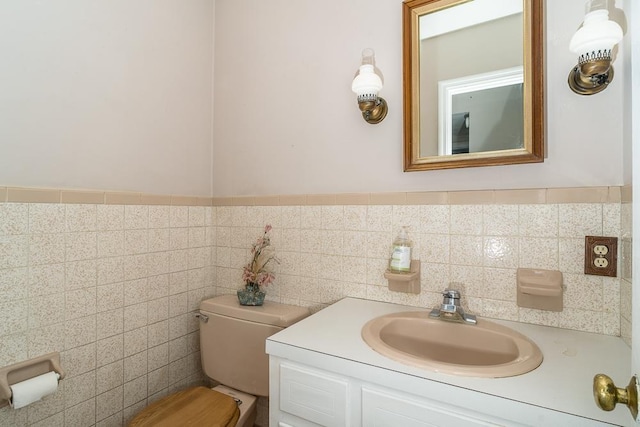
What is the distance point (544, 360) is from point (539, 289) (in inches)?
10.0

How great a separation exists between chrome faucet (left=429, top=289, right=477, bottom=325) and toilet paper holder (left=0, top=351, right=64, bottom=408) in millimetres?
1298

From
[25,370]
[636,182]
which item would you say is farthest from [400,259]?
[25,370]

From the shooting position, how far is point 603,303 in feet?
3.09

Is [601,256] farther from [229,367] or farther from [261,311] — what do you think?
[229,367]

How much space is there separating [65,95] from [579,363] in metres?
1.82

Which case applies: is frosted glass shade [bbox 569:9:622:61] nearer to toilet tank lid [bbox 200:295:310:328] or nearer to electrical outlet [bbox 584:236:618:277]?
electrical outlet [bbox 584:236:618:277]

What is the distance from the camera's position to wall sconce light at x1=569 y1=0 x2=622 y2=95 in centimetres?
86

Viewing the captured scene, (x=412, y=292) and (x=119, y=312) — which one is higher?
(x=412, y=292)

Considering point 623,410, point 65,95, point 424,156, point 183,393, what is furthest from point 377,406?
point 65,95

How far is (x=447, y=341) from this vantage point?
104 cm

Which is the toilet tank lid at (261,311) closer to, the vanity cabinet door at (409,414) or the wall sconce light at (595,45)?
the vanity cabinet door at (409,414)

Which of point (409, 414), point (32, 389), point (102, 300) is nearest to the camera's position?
point (409, 414)

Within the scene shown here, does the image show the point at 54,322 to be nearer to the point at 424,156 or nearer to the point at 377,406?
the point at 377,406

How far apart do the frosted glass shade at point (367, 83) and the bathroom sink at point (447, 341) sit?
2.73 feet
